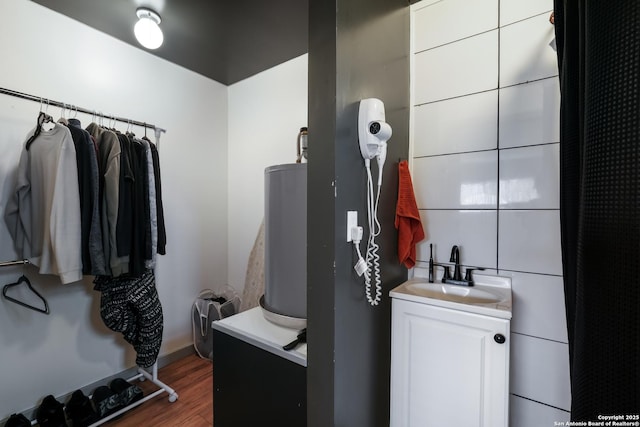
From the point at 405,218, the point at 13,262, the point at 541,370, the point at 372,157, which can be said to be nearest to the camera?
the point at 372,157

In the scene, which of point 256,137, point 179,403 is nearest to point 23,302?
point 179,403

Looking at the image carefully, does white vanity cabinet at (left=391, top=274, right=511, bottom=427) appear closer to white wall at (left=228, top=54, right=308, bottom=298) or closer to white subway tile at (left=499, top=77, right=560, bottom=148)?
white subway tile at (left=499, top=77, right=560, bottom=148)

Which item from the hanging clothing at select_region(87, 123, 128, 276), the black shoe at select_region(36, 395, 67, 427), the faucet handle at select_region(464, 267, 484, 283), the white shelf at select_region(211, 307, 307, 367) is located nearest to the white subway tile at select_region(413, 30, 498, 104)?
the faucet handle at select_region(464, 267, 484, 283)

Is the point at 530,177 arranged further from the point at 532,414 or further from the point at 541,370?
the point at 532,414

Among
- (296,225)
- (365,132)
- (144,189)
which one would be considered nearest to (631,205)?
(365,132)

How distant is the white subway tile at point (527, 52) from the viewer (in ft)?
3.87

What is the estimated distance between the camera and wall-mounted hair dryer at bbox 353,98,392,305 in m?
0.97

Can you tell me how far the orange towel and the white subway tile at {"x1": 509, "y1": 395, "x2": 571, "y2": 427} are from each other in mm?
829

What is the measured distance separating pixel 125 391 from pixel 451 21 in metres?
2.96

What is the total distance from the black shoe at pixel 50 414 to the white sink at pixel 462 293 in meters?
1.99

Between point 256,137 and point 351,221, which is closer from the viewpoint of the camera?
point 351,221

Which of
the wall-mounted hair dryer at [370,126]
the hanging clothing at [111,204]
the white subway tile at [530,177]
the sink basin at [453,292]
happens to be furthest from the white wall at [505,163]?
the hanging clothing at [111,204]

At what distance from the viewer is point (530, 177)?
4.00ft

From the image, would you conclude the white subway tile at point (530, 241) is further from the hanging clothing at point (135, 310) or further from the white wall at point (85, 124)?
the hanging clothing at point (135, 310)
